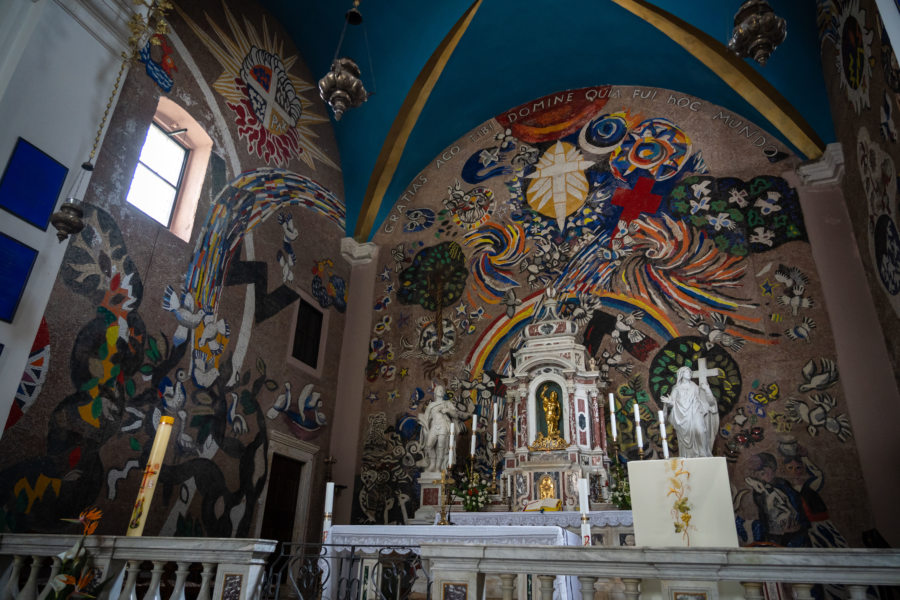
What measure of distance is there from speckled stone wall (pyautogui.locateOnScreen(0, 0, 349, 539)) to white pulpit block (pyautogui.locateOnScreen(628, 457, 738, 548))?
4.74m

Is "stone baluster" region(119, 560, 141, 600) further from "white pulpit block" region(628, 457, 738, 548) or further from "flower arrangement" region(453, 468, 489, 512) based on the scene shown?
"flower arrangement" region(453, 468, 489, 512)

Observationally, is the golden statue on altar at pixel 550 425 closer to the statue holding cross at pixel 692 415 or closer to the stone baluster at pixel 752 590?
the statue holding cross at pixel 692 415

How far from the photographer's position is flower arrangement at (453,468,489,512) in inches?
289

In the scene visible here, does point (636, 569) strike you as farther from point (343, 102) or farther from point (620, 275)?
point (620, 275)

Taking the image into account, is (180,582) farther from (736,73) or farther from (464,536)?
(736,73)

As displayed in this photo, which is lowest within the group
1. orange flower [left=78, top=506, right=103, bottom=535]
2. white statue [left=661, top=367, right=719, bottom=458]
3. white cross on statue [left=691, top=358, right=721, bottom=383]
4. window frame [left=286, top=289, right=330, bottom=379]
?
orange flower [left=78, top=506, right=103, bottom=535]


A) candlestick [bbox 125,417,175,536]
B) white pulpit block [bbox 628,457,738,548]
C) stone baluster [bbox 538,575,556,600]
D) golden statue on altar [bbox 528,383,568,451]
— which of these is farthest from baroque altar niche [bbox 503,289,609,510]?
candlestick [bbox 125,417,175,536]

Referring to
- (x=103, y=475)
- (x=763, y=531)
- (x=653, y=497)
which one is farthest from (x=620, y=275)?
(x=103, y=475)

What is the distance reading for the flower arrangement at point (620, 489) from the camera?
6.87 meters

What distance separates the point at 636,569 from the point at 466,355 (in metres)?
6.25

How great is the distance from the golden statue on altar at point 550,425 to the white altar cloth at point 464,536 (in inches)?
61.5

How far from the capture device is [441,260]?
32.7 ft

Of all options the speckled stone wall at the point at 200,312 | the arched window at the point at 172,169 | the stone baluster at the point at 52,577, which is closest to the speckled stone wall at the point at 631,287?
the speckled stone wall at the point at 200,312

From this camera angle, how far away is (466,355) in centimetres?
905
